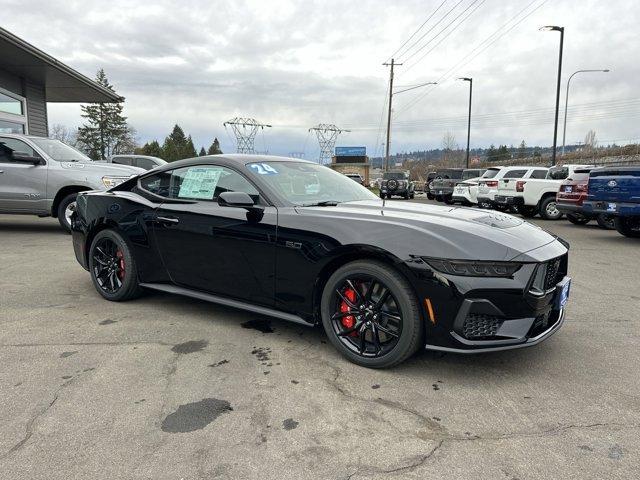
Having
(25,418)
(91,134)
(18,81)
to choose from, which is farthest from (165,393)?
(91,134)

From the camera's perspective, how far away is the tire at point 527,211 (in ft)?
49.9

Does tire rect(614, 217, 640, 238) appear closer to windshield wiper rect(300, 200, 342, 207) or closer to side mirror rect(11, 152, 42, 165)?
windshield wiper rect(300, 200, 342, 207)

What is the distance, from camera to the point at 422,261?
2932 millimetres

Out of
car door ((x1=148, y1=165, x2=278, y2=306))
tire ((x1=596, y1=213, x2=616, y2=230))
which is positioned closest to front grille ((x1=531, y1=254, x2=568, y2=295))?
car door ((x1=148, y1=165, x2=278, y2=306))

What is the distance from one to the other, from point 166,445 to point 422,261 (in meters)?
1.72

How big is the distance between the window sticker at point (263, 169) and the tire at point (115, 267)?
1484mm

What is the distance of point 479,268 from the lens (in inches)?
113

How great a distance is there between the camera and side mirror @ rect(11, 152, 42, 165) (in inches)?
333

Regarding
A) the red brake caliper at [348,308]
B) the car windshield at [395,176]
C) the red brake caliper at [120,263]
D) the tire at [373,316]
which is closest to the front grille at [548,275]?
the tire at [373,316]

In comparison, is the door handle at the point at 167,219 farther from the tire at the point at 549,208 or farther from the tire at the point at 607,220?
the tire at the point at 549,208

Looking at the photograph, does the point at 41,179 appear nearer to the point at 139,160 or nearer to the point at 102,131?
the point at 139,160

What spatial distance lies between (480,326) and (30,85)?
18.4 metres

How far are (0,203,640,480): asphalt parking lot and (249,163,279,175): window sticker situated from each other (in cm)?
127

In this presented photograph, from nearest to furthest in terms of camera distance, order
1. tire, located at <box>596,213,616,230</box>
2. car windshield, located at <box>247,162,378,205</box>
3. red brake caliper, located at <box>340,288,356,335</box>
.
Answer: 1. red brake caliper, located at <box>340,288,356,335</box>
2. car windshield, located at <box>247,162,378,205</box>
3. tire, located at <box>596,213,616,230</box>
